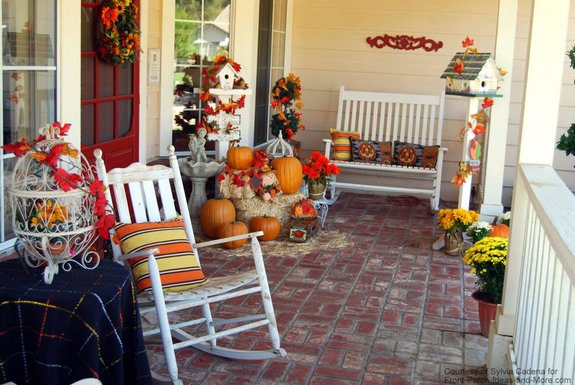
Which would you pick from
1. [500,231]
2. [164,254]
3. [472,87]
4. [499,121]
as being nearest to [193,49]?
[472,87]

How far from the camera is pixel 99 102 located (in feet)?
17.8

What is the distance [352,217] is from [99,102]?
2737 mm

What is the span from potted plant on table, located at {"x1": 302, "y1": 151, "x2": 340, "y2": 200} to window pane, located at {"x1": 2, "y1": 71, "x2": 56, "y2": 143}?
251 centimetres

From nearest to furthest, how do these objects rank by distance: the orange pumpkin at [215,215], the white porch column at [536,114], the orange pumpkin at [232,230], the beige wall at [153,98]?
the white porch column at [536,114]
the orange pumpkin at [232,230]
the orange pumpkin at [215,215]
the beige wall at [153,98]

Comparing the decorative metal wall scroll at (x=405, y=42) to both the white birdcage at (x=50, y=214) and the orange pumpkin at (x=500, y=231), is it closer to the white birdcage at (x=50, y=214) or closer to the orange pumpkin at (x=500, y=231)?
the orange pumpkin at (x=500, y=231)

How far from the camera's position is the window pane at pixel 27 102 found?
4102 millimetres

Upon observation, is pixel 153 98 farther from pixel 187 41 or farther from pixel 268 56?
pixel 268 56

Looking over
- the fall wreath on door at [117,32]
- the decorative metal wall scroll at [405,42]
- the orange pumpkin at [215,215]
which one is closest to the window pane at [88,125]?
the fall wreath on door at [117,32]

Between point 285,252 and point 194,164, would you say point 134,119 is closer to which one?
point 194,164

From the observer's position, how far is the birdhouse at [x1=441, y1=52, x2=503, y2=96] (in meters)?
5.80

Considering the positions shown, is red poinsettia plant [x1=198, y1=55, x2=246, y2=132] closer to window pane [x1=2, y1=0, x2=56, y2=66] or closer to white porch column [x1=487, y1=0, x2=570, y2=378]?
window pane [x1=2, y1=0, x2=56, y2=66]

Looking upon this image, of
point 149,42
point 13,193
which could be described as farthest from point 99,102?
point 13,193

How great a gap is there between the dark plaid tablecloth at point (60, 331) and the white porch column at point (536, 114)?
1768mm

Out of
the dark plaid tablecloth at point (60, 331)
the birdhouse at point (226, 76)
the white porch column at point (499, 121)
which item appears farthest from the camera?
the birdhouse at point (226, 76)
